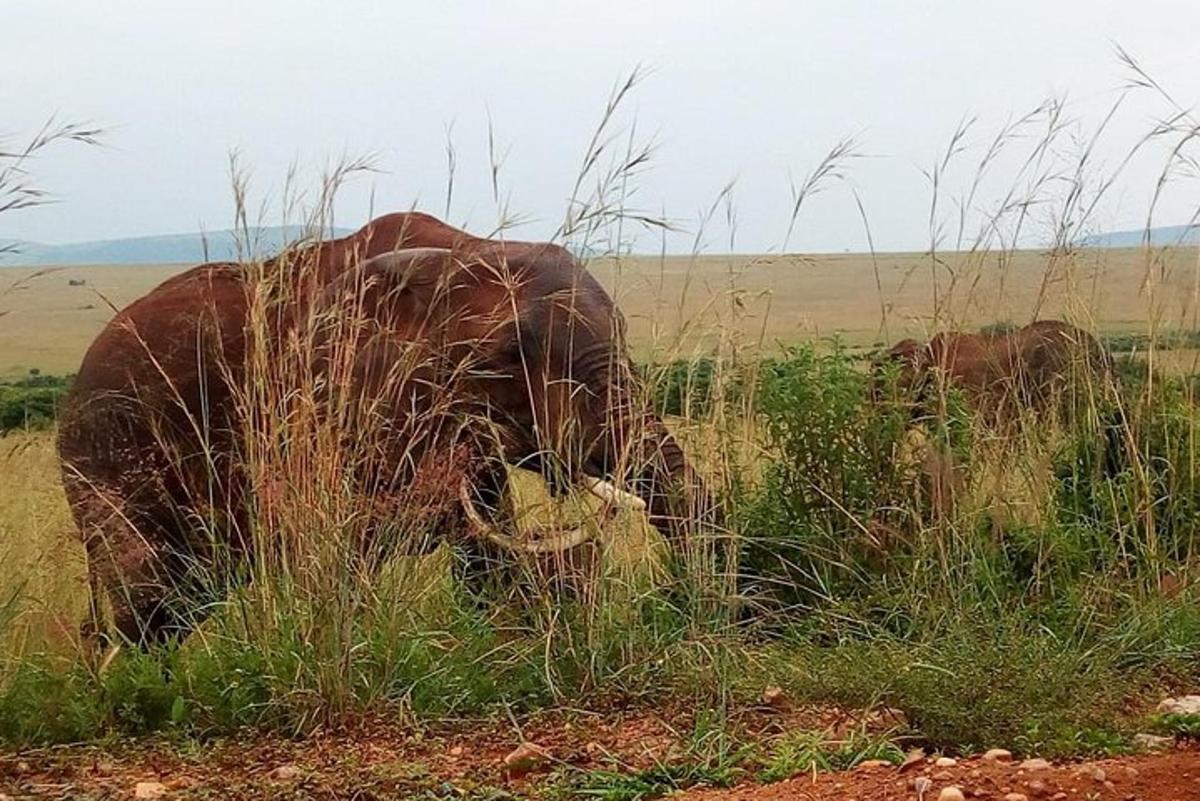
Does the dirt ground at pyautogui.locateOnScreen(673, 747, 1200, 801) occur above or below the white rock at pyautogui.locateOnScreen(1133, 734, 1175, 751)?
above

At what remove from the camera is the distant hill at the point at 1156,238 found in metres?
6.06

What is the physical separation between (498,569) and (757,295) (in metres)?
1.45

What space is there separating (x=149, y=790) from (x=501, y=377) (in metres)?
2.72

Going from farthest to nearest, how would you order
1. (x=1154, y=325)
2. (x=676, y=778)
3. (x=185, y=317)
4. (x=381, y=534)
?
(x=185, y=317) → (x=1154, y=325) → (x=381, y=534) → (x=676, y=778)

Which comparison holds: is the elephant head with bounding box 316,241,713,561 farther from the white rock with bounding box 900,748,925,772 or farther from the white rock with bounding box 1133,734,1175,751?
the white rock with bounding box 1133,734,1175,751

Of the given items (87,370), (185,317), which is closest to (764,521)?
(185,317)

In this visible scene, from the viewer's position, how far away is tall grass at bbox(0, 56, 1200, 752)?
4.46 meters

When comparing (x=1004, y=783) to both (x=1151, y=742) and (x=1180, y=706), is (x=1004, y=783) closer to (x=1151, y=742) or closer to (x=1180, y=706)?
(x=1151, y=742)

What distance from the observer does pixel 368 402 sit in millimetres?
5137

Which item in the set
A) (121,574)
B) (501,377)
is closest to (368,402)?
(121,574)

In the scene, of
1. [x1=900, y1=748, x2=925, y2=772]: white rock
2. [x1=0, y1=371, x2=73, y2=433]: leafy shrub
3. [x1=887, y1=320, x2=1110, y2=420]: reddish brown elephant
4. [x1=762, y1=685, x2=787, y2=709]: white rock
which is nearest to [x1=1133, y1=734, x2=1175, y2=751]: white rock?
[x1=900, y1=748, x2=925, y2=772]: white rock

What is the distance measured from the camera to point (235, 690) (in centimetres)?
445

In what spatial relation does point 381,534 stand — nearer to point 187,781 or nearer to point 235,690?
point 235,690

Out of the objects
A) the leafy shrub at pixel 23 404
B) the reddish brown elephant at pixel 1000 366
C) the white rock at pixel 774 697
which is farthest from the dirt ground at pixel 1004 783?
the leafy shrub at pixel 23 404
